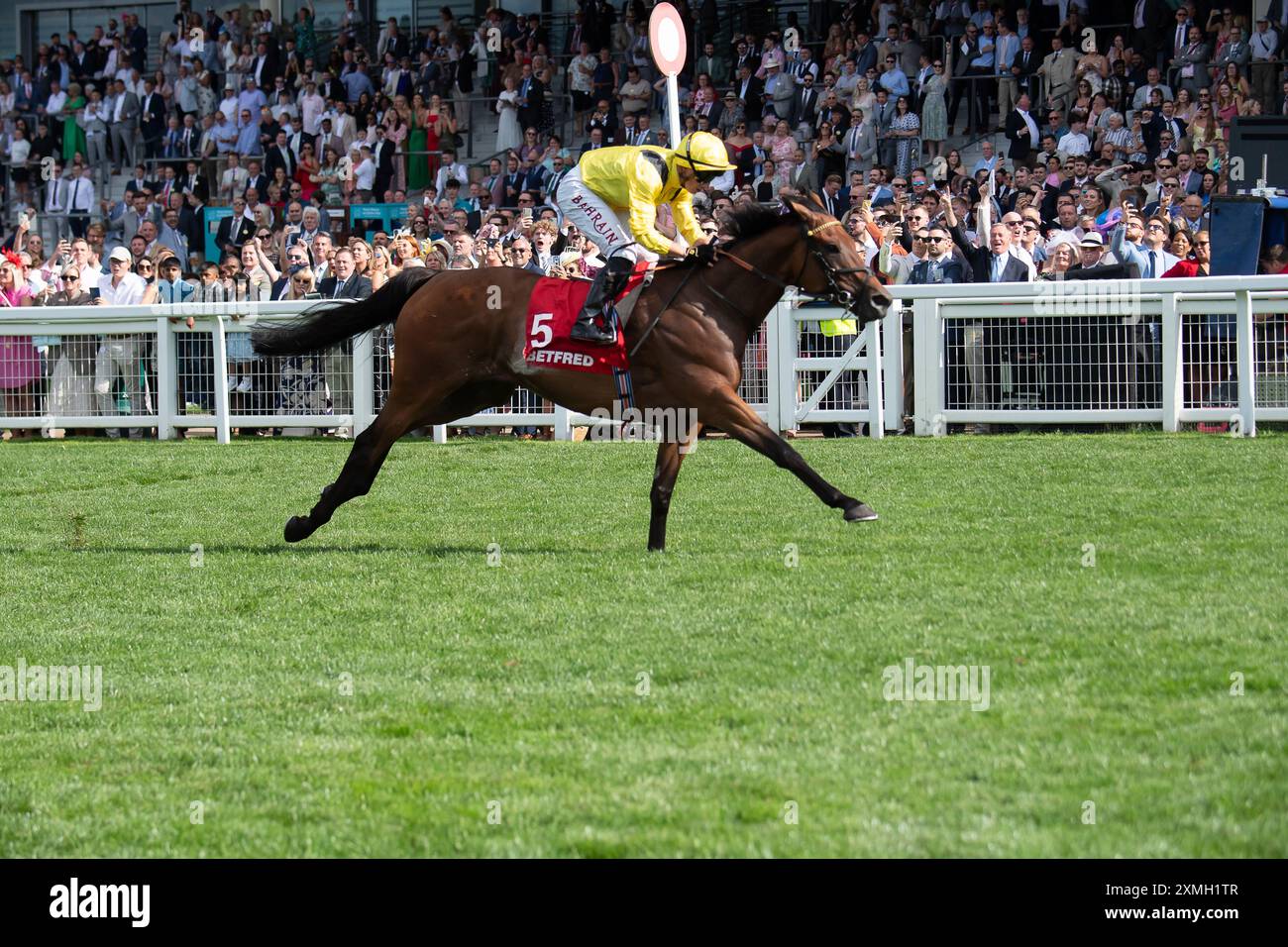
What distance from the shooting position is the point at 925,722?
4.80 meters

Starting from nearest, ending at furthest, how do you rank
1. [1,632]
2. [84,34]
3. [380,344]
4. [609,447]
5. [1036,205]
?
[1,632]
[609,447]
[380,344]
[1036,205]
[84,34]

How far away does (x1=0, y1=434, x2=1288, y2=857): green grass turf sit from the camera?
13.3ft

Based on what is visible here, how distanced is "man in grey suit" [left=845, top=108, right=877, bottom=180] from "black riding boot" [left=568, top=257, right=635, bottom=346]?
11.4 meters

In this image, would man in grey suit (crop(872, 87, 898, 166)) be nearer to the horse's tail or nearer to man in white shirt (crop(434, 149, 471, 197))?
man in white shirt (crop(434, 149, 471, 197))

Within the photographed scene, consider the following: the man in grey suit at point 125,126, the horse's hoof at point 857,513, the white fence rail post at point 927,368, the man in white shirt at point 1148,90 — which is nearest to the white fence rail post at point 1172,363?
the white fence rail post at point 927,368

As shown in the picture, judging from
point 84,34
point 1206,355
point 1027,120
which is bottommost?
point 1206,355

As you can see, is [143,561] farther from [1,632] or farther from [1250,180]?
[1250,180]

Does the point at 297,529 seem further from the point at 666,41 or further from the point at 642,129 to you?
the point at 642,129

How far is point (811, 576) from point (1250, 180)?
9.87 meters

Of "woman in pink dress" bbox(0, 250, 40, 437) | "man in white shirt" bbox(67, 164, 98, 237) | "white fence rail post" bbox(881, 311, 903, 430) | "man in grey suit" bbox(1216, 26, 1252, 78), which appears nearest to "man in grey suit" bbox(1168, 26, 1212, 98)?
"man in grey suit" bbox(1216, 26, 1252, 78)

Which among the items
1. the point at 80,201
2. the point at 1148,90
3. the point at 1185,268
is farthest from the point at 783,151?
the point at 80,201

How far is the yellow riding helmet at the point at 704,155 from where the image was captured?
8469mm

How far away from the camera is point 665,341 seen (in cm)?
862

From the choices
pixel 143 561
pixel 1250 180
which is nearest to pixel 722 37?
pixel 1250 180
